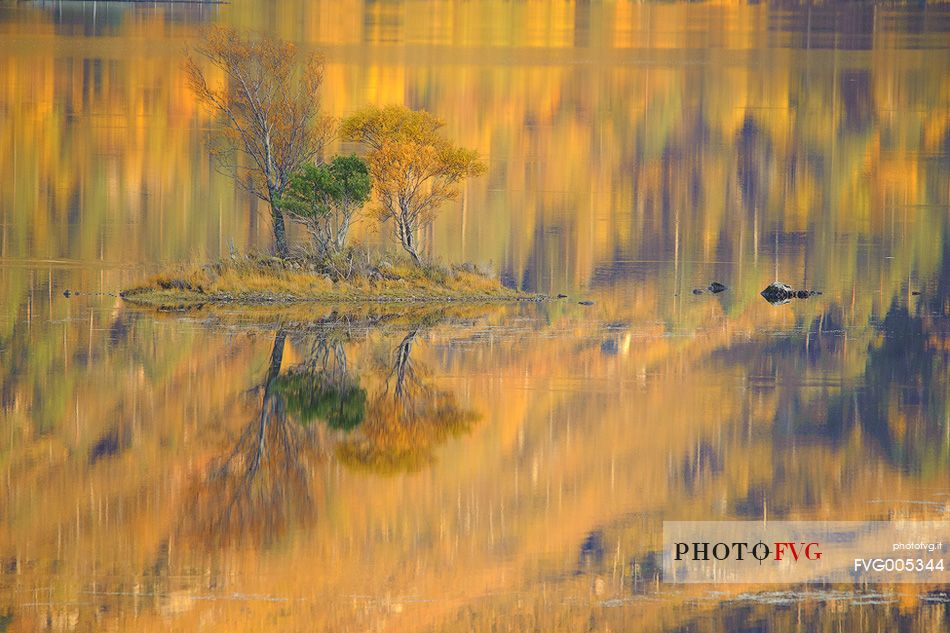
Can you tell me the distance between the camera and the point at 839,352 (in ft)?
121

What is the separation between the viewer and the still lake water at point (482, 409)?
21.7 m

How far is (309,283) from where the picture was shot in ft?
133

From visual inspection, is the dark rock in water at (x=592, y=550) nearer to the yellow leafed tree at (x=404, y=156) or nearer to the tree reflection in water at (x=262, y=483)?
the tree reflection in water at (x=262, y=483)

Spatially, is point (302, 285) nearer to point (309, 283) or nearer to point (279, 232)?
point (309, 283)

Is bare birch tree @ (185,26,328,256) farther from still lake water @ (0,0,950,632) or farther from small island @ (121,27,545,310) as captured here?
still lake water @ (0,0,950,632)

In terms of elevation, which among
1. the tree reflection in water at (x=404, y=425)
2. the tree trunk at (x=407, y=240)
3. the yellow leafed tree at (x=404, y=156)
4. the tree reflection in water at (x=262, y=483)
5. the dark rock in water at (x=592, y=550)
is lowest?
the dark rock in water at (x=592, y=550)

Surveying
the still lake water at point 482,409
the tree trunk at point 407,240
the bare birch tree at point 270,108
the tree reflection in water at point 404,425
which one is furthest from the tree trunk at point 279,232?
the tree reflection in water at point 404,425

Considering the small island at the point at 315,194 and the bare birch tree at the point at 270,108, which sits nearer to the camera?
the small island at the point at 315,194

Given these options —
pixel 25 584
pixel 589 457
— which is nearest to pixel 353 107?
pixel 589 457

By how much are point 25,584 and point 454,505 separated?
6.39 meters

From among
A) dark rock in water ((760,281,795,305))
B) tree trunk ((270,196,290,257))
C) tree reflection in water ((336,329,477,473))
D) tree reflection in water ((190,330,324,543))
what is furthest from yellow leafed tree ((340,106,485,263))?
tree reflection in water ((190,330,324,543))

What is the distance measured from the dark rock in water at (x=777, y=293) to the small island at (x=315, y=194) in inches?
236

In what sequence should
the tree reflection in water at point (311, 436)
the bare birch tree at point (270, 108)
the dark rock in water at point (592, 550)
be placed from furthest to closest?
the bare birch tree at point (270, 108), the tree reflection in water at point (311, 436), the dark rock in water at point (592, 550)

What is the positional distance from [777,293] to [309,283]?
1209cm
